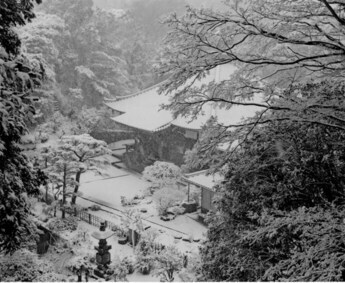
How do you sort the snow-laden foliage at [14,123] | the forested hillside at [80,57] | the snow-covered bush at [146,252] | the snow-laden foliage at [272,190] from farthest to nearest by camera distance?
the forested hillside at [80,57], the snow-covered bush at [146,252], the snow-laden foliage at [272,190], the snow-laden foliage at [14,123]

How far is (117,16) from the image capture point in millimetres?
34281

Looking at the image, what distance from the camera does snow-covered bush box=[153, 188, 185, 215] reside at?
14578mm

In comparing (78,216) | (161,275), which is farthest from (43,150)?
(161,275)

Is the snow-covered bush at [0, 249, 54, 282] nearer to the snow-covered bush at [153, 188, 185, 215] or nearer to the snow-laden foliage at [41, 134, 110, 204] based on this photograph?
the snow-laden foliage at [41, 134, 110, 204]

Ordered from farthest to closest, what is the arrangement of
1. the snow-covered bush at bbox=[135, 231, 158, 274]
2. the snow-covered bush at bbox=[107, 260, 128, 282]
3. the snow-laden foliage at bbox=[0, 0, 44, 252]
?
the snow-covered bush at bbox=[135, 231, 158, 274] → the snow-covered bush at bbox=[107, 260, 128, 282] → the snow-laden foliage at bbox=[0, 0, 44, 252]

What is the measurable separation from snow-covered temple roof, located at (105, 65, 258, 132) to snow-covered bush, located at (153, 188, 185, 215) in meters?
3.30

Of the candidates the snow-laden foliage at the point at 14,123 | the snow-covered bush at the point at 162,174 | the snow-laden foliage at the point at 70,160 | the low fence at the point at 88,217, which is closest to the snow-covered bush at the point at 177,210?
the snow-covered bush at the point at 162,174

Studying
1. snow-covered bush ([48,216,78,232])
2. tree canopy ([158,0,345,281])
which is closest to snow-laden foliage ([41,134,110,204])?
snow-covered bush ([48,216,78,232])

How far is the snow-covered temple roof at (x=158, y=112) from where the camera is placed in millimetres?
16953

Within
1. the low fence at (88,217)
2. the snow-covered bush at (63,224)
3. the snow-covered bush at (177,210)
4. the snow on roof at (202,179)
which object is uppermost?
the snow on roof at (202,179)

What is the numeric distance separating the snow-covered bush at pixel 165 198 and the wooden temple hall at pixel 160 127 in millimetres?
3616

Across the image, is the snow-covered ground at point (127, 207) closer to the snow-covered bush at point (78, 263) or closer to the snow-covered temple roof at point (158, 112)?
the snow-covered bush at point (78, 263)

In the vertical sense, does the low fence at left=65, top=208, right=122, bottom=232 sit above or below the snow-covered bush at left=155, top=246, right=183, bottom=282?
above

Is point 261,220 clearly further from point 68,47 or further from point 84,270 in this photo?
point 68,47
